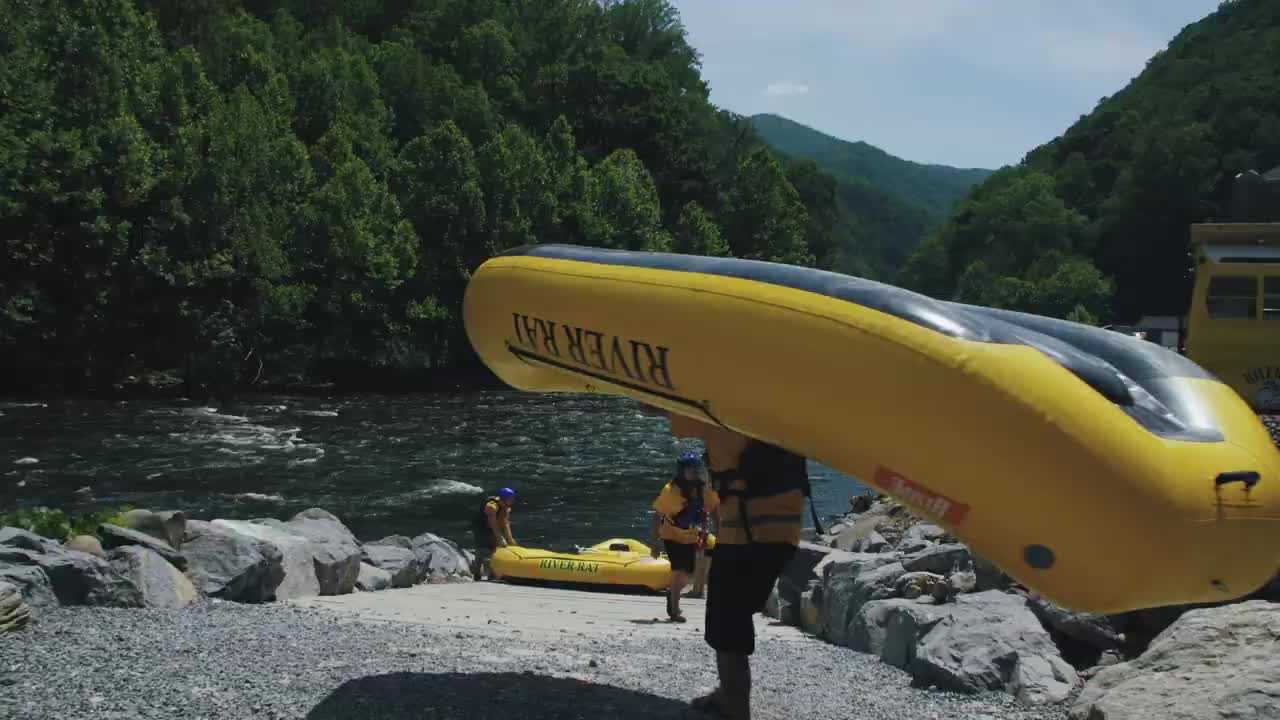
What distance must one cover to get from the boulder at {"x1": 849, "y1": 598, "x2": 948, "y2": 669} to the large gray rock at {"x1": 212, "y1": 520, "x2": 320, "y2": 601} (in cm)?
439

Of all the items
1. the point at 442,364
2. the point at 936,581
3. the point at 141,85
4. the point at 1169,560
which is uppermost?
the point at 141,85

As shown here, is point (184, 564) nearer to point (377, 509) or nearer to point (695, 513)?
point (695, 513)

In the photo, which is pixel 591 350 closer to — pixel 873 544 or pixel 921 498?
pixel 921 498

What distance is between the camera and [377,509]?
2025 centimetres

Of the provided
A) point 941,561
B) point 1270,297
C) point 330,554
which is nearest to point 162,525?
point 330,554

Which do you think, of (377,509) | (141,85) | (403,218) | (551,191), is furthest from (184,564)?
(551,191)

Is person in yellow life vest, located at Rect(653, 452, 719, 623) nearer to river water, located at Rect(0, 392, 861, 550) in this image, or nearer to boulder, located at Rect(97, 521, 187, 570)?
boulder, located at Rect(97, 521, 187, 570)

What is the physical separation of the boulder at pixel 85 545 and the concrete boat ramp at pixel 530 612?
56.1 inches

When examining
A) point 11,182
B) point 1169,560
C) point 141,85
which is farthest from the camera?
point 141,85

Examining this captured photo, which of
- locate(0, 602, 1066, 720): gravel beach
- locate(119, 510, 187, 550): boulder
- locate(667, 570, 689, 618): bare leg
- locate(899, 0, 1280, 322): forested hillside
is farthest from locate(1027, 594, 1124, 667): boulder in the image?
locate(899, 0, 1280, 322): forested hillside

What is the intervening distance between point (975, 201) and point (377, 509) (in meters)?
70.1

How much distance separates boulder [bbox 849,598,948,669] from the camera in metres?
6.92

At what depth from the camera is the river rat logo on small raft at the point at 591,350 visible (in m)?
5.33

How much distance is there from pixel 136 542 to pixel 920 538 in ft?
24.9
